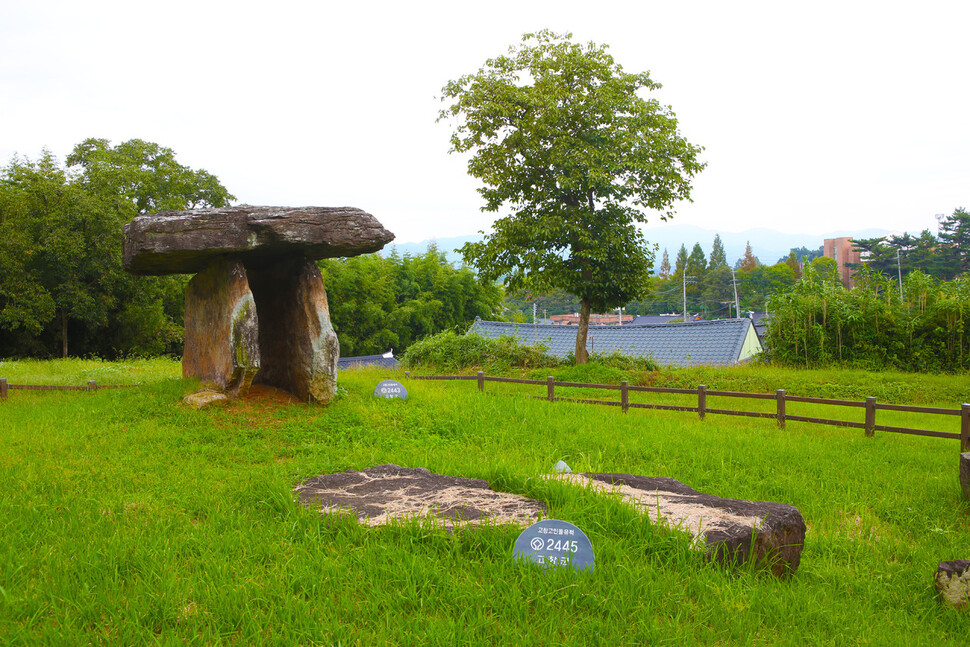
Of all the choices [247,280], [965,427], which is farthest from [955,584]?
[247,280]

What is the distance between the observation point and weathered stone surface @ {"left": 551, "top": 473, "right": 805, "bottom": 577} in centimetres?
413

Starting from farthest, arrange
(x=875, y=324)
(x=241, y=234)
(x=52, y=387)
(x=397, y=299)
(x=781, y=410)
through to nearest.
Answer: (x=397, y=299) < (x=875, y=324) < (x=52, y=387) < (x=781, y=410) < (x=241, y=234)

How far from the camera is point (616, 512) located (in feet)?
14.8

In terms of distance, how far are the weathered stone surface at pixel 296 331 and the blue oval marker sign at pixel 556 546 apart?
19.7ft

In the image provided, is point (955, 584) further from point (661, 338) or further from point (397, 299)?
point (397, 299)

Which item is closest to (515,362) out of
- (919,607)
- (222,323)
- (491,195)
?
(491,195)

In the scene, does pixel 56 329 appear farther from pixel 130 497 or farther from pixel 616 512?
pixel 616 512

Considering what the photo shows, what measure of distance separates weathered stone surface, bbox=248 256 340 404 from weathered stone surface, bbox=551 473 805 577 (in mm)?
5719

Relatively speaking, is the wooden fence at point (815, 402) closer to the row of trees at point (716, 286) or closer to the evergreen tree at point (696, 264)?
the row of trees at point (716, 286)

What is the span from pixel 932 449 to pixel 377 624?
8.51 m

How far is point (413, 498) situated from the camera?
5.03 m

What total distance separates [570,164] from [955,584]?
1215cm

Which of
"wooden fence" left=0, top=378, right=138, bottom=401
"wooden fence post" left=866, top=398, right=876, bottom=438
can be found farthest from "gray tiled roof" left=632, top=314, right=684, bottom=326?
"wooden fence" left=0, top=378, right=138, bottom=401

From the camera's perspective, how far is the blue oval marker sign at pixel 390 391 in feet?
33.7
